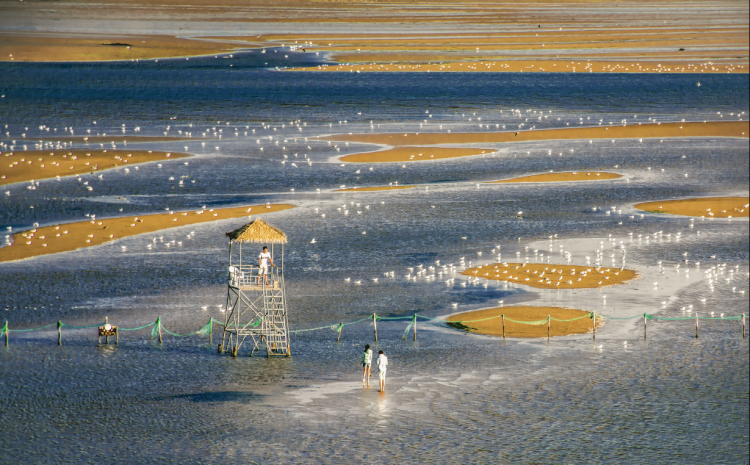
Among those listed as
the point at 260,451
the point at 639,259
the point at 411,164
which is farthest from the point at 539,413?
the point at 411,164

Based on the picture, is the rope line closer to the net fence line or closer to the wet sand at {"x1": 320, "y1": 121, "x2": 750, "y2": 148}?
the net fence line

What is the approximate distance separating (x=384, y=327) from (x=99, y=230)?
23.1 m

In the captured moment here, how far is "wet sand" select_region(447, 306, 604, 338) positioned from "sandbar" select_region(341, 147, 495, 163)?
133ft

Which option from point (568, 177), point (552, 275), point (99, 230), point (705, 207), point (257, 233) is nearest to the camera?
point (257, 233)

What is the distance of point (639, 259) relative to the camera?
47812 mm

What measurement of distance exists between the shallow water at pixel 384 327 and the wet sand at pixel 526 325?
0.94m

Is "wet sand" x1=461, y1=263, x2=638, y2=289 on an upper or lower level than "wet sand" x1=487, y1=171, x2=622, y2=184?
lower

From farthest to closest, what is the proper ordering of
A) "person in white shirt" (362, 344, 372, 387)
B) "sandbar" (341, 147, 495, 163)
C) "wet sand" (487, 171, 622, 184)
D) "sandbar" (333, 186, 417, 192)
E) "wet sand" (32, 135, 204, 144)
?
1. "wet sand" (32, 135, 204, 144)
2. "sandbar" (341, 147, 495, 163)
3. "wet sand" (487, 171, 622, 184)
4. "sandbar" (333, 186, 417, 192)
5. "person in white shirt" (362, 344, 372, 387)

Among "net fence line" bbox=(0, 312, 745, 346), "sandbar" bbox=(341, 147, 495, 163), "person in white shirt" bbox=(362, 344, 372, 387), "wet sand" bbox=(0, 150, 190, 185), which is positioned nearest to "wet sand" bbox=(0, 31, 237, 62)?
"wet sand" bbox=(0, 150, 190, 185)

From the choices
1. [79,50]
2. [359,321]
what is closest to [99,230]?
[359,321]

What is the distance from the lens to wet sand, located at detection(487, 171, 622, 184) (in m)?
70.6

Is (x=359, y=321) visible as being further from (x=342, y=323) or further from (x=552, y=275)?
(x=552, y=275)

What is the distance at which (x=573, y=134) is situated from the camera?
95.8m

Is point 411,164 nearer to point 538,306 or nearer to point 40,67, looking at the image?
point 538,306
